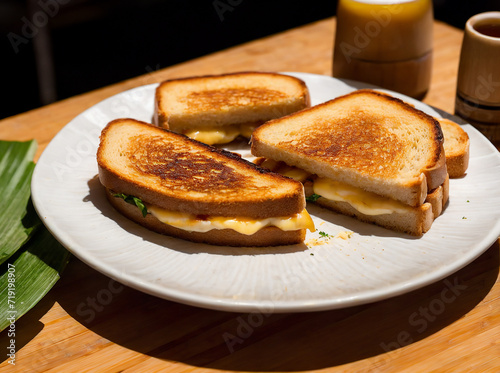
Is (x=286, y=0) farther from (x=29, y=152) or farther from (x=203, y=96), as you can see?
(x=29, y=152)

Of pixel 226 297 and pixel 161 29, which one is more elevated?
pixel 226 297

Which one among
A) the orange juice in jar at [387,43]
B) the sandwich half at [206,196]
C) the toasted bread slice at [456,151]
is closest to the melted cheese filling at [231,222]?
the sandwich half at [206,196]

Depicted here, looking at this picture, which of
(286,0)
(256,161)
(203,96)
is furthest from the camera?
(286,0)

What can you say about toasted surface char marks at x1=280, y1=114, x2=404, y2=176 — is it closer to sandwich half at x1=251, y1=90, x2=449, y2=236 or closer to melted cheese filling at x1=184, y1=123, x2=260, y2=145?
sandwich half at x1=251, y1=90, x2=449, y2=236

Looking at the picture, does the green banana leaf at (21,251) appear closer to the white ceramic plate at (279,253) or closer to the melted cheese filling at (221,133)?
the white ceramic plate at (279,253)

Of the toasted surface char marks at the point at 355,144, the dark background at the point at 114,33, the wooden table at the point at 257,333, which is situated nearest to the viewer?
the wooden table at the point at 257,333

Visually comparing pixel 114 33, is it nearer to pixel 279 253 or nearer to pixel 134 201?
pixel 134 201

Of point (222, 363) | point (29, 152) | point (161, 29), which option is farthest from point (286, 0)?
point (222, 363)
